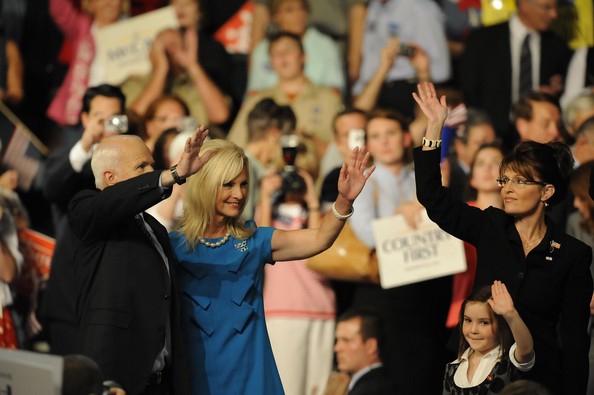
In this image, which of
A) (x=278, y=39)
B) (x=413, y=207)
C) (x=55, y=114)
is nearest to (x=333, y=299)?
(x=413, y=207)

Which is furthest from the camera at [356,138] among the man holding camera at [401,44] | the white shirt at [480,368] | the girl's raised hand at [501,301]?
the girl's raised hand at [501,301]

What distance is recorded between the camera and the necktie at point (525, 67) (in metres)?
8.60

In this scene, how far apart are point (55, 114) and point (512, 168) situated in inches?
197

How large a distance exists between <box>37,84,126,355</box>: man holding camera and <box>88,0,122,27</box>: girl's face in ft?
8.48

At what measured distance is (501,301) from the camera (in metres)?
4.75

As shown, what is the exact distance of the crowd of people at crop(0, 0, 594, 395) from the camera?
492cm

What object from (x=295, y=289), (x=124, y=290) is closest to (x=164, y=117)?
(x=295, y=289)

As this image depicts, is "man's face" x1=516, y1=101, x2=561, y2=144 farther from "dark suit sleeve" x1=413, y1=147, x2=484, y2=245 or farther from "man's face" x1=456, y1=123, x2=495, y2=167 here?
"dark suit sleeve" x1=413, y1=147, x2=484, y2=245

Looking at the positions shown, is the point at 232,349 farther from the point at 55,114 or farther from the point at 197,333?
the point at 55,114

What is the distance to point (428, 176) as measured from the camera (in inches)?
193

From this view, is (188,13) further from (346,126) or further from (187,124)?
(346,126)

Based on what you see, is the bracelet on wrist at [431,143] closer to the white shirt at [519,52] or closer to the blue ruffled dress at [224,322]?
the blue ruffled dress at [224,322]

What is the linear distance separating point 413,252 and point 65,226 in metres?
1.86

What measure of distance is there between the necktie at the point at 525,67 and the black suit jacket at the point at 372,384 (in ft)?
8.71
